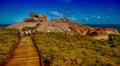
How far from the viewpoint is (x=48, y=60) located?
16266 mm

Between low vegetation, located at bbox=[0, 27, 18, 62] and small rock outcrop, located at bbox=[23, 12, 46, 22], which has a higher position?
small rock outcrop, located at bbox=[23, 12, 46, 22]

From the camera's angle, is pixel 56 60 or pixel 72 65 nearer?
pixel 72 65

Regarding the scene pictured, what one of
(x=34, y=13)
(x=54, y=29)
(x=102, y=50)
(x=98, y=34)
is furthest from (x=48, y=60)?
(x=34, y=13)

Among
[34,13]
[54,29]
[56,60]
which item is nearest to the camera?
[56,60]

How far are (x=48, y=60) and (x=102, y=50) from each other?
8.21m

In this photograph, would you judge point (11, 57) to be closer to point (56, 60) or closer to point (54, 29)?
point (56, 60)

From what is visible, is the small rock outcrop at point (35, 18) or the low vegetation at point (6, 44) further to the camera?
the small rock outcrop at point (35, 18)

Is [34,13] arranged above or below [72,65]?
above

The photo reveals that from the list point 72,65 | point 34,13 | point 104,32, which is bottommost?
point 72,65

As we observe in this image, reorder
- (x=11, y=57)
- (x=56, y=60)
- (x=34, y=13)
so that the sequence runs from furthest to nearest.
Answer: (x=34, y=13), (x=11, y=57), (x=56, y=60)

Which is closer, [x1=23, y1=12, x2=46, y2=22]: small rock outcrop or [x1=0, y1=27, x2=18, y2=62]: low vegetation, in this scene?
[x1=0, y1=27, x2=18, y2=62]: low vegetation

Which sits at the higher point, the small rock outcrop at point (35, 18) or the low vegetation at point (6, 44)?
the small rock outcrop at point (35, 18)

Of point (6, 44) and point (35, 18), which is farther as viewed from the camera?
point (35, 18)

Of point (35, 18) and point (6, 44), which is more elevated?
point (35, 18)
